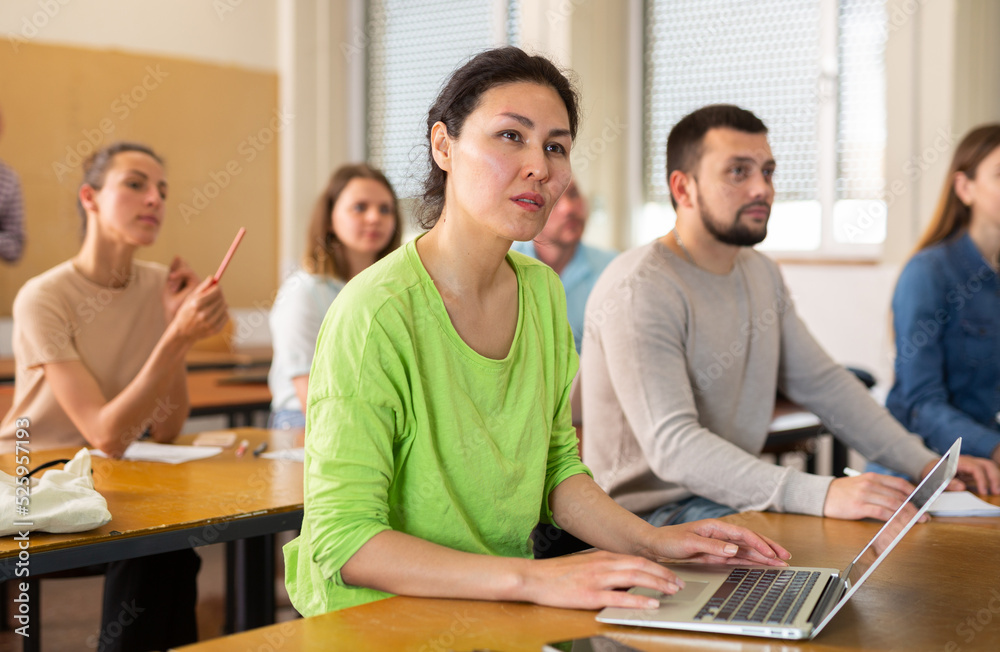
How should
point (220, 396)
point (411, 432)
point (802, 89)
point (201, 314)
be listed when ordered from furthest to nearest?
point (802, 89) < point (220, 396) < point (201, 314) < point (411, 432)

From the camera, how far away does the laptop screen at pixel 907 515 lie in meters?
1.15

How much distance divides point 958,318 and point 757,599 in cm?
163

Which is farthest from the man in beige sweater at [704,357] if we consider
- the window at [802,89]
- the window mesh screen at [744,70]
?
the window mesh screen at [744,70]

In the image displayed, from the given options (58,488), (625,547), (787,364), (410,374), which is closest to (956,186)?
(787,364)

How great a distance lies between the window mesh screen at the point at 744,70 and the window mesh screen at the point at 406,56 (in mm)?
1152

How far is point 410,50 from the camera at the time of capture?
6.25 metres

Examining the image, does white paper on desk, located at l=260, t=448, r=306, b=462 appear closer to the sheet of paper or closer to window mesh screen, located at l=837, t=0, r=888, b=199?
the sheet of paper

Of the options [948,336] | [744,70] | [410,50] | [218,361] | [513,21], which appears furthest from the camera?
[410,50]

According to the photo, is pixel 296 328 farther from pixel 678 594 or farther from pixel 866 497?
pixel 678 594

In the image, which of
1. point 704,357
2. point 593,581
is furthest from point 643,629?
point 704,357

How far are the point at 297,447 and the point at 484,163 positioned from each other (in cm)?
118

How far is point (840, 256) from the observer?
4.66m

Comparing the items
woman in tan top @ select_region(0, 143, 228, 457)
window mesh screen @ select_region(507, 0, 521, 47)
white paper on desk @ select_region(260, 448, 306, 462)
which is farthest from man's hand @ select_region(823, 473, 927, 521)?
window mesh screen @ select_region(507, 0, 521, 47)

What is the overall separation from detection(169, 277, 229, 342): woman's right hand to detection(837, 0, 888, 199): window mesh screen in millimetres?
3240
